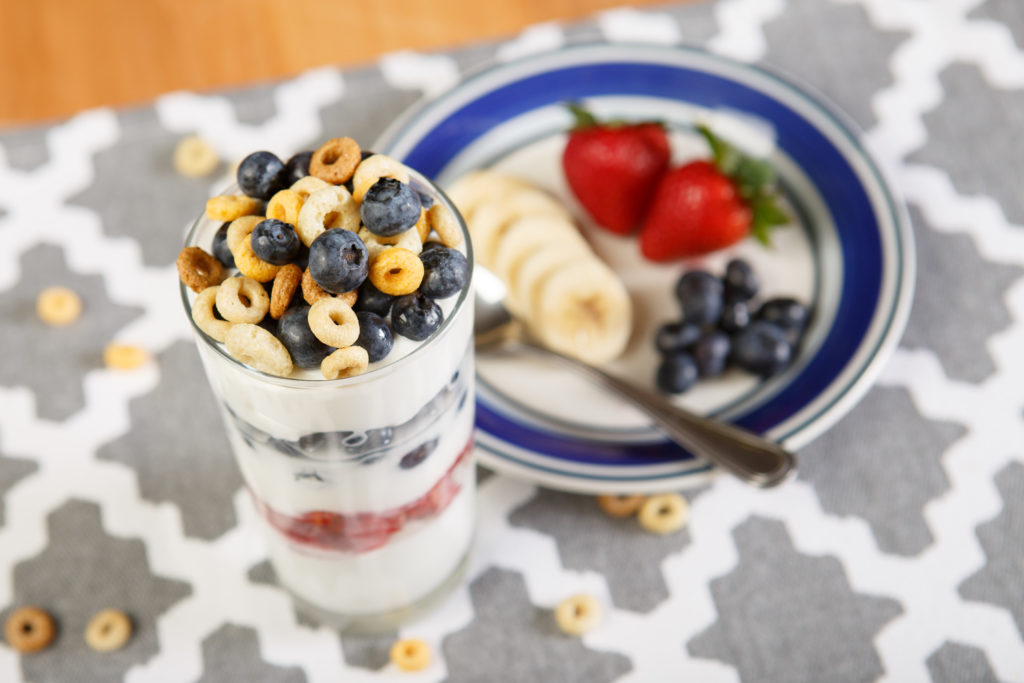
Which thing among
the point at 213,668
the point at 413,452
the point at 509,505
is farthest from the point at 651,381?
the point at 213,668

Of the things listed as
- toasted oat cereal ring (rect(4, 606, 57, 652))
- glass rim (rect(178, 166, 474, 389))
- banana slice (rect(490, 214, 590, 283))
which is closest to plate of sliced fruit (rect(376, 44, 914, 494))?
banana slice (rect(490, 214, 590, 283))

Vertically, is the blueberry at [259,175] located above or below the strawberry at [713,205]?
above

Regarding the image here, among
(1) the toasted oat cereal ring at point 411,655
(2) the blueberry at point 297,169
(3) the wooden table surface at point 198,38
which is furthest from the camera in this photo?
(3) the wooden table surface at point 198,38

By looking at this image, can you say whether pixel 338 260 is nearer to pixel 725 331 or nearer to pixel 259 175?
pixel 259 175

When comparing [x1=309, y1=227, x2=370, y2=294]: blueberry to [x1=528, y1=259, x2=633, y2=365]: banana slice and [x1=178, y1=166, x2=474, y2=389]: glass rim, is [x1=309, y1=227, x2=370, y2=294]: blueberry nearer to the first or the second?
[x1=178, y1=166, x2=474, y2=389]: glass rim

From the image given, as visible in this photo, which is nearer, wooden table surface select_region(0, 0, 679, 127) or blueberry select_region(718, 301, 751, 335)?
blueberry select_region(718, 301, 751, 335)

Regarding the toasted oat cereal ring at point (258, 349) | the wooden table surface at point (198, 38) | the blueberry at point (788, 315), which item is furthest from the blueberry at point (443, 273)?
the wooden table surface at point (198, 38)

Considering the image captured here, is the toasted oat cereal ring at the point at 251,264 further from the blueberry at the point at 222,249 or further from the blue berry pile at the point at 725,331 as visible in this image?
the blue berry pile at the point at 725,331
